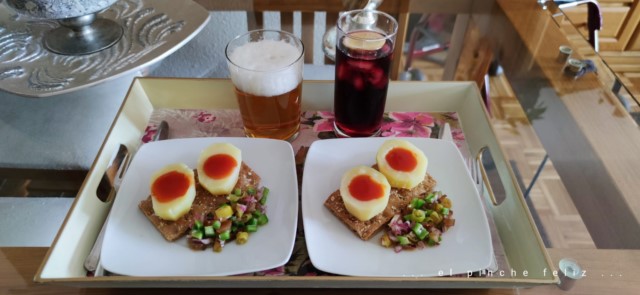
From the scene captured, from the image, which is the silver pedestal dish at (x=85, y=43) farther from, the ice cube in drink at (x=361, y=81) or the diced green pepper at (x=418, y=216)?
the diced green pepper at (x=418, y=216)

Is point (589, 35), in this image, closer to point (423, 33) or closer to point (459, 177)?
point (423, 33)

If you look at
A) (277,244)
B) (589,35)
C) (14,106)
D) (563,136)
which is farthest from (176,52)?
(589,35)

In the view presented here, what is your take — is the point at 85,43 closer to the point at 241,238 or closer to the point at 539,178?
the point at 241,238

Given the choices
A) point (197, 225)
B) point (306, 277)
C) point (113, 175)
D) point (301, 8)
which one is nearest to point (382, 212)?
point (306, 277)

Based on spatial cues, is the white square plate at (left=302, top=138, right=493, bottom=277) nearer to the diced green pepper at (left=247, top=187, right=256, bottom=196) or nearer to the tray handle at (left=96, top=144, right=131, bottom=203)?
the diced green pepper at (left=247, top=187, right=256, bottom=196)

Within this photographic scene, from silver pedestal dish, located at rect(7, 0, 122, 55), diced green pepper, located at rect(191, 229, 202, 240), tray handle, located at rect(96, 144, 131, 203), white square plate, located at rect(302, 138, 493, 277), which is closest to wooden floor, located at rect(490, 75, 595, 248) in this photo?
white square plate, located at rect(302, 138, 493, 277)

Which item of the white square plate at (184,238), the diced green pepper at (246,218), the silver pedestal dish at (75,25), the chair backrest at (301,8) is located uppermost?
the silver pedestal dish at (75,25)

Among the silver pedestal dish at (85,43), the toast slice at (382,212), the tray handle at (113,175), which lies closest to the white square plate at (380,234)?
the toast slice at (382,212)
